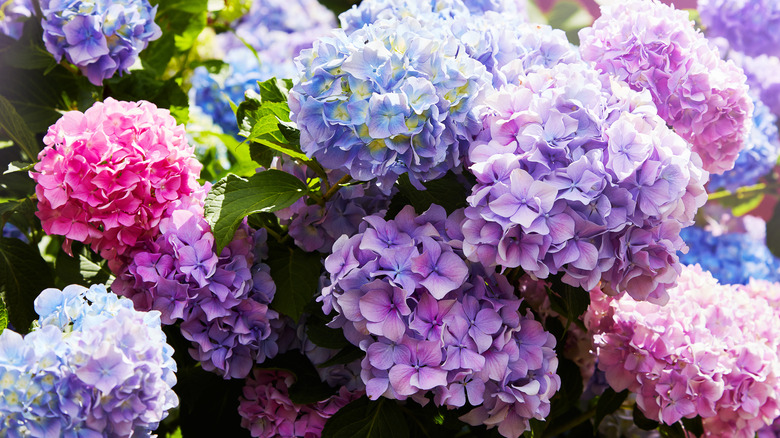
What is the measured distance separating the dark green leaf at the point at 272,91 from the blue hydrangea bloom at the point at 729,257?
740mm

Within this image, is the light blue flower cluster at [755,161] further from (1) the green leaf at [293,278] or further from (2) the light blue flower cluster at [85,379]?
(2) the light blue flower cluster at [85,379]

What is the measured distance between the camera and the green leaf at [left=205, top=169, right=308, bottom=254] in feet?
1.97

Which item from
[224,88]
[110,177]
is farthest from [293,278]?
[224,88]

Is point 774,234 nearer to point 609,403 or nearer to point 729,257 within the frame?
point 729,257

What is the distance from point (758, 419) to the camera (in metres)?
0.71

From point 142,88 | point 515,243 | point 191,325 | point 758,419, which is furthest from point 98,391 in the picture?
point 758,419

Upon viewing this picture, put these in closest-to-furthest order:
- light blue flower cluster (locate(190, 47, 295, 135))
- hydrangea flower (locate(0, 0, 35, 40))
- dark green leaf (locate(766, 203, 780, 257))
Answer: hydrangea flower (locate(0, 0, 35, 40)) → light blue flower cluster (locate(190, 47, 295, 135)) → dark green leaf (locate(766, 203, 780, 257))

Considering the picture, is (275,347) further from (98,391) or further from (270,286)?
(98,391)

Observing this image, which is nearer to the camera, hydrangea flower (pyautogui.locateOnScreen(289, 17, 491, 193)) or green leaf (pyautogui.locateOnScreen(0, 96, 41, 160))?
hydrangea flower (pyautogui.locateOnScreen(289, 17, 491, 193))

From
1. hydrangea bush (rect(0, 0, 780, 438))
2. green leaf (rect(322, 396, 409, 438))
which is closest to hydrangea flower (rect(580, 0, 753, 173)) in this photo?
hydrangea bush (rect(0, 0, 780, 438))

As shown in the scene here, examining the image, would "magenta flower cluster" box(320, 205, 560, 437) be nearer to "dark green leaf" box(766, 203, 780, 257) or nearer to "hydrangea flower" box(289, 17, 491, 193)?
"hydrangea flower" box(289, 17, 491, 193)

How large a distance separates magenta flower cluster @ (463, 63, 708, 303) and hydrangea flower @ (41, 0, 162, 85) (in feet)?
1.34

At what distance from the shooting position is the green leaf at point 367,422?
25.2 inches

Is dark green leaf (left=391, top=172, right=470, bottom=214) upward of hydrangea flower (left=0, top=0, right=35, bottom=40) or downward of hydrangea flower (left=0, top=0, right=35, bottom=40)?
upward
